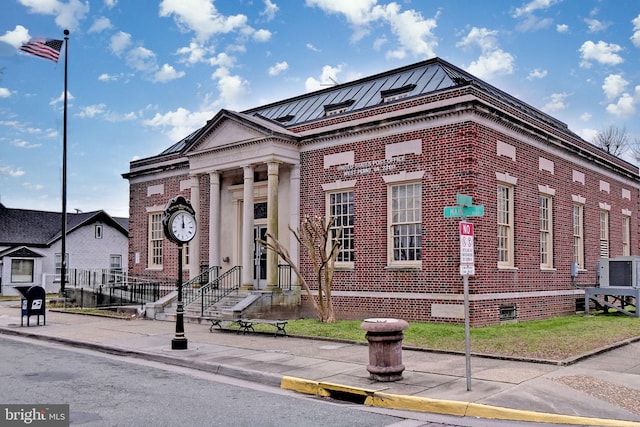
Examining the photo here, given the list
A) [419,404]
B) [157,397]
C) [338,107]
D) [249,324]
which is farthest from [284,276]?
[419,404]

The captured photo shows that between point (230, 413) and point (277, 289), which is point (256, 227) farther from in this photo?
point (230, 413)

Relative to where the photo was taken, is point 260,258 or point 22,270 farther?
point 22,270

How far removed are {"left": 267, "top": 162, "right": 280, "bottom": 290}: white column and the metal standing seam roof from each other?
2.05 m

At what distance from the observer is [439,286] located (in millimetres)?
16609

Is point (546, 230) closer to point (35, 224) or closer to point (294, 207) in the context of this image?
point (294, 207)

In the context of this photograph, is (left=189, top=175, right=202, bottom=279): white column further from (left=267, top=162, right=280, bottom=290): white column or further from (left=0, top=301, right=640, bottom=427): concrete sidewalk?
(left=0, top=301, right=640, bottom=427): concrete sidewalk

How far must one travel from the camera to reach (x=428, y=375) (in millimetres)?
10203

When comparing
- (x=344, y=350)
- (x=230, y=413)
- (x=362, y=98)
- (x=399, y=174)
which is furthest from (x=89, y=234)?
(x=230, y=413)

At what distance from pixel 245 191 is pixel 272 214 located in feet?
4.51

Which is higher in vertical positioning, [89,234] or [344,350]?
[89,234]

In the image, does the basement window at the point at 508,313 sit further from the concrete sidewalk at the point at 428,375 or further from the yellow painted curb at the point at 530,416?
the yellow painted curb at the point at 530,416

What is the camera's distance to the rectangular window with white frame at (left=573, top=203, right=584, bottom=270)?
2205 cm

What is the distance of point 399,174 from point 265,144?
483cm

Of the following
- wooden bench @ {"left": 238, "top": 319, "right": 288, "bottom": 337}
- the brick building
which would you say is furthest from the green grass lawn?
the brick building
